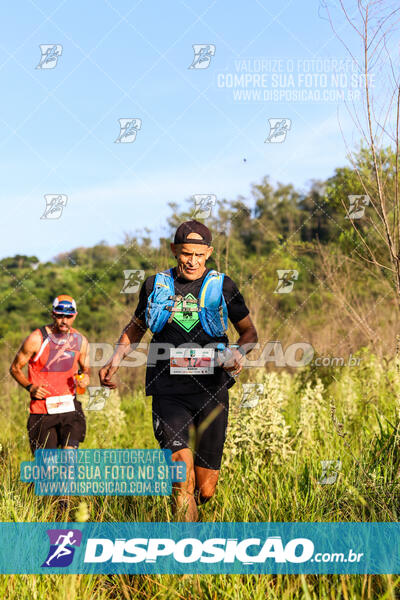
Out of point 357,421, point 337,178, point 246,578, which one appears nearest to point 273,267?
point 337,178

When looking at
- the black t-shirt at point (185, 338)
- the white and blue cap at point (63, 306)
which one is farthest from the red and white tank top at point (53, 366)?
the black t-shirt at point (185, 338)

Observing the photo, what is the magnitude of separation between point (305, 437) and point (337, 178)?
525 centimetres

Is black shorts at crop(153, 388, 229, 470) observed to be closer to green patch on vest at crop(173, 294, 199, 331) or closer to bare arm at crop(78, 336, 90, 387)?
green patch on vest at crop(173, 294, 199, 331)

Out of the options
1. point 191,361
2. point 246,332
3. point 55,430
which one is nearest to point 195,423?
point 191,361

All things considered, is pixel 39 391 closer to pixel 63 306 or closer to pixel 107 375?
pixel 63 306

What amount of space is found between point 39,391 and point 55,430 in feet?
1.43

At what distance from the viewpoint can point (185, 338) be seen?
415cm

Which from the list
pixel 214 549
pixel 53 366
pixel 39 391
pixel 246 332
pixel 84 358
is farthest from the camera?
pixel 84 358

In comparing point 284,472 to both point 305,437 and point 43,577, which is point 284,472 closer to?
point 305,437

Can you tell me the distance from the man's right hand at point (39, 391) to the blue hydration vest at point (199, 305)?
1787 mm

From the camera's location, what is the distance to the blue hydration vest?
13.6 ft

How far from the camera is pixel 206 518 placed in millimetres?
4184

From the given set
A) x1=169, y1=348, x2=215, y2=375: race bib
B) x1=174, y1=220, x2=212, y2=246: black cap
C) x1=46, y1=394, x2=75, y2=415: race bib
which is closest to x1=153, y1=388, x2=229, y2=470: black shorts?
x1=169, y1=348, x2=215, y2=375: race bib

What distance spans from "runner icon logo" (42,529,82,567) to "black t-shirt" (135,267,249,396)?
1.04 meters
